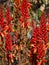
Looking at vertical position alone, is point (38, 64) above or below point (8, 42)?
below

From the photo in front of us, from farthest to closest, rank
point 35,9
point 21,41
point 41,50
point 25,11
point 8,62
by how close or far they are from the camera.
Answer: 1. point 35,9
2. point 21,41
3. point 8,62
4. point 25,11
5. point 41,50

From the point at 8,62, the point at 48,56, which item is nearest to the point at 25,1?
the point at 8,62

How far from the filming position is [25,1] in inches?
178

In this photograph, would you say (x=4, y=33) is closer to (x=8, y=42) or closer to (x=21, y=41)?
(x=21, y=41)

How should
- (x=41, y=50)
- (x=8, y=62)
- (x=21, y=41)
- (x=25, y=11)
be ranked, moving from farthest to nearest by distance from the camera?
(x=21, y=41) → (x=8, y=62) → (x=25, y=11) → (x=41, y=50)

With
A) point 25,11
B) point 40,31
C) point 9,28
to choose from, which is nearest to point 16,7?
point 9,28

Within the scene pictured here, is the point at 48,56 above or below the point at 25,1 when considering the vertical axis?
below

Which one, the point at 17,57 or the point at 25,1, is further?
the point at 17,57

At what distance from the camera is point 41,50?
4273 millimetres

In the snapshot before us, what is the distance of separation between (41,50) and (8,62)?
0.91 metres

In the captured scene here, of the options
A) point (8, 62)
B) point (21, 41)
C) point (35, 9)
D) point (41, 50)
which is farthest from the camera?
point (35, 9)

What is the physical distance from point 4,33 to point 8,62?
1.94 ft

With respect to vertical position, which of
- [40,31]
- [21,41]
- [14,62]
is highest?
[40,31]

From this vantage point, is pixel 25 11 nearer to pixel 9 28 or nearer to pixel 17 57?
pixel 9 28
